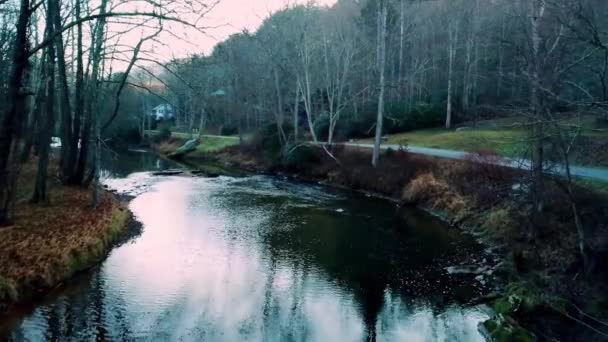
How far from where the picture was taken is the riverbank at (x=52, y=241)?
32.6 feet

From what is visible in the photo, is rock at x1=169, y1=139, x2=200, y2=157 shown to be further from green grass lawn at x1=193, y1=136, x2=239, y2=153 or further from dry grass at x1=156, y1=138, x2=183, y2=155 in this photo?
dry grass at x1=156, y1=138, x2=183, y2=155

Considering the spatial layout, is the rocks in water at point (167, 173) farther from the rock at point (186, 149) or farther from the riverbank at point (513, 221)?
the rock at point (186, 149)

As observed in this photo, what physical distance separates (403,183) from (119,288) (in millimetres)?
15356

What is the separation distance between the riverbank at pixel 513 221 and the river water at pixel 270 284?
943mm

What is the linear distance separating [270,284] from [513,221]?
8023 mm

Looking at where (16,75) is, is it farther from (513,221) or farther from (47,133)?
(513,221)

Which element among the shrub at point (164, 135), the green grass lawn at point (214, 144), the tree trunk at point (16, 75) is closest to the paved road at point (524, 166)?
the tree trunk at point (16, 75)

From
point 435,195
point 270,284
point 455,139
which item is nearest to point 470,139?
point 455,139

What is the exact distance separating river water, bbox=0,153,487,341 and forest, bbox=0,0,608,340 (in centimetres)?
285

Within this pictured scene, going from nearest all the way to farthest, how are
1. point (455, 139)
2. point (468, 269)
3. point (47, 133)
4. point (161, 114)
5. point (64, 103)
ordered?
point (468, 269) < point (47, 133) < point (64, 103) < point (455, 139) < point (161, 114)

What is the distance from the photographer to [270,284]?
11.6m

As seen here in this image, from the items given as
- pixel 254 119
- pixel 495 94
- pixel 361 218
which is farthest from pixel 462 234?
pixel 254 119

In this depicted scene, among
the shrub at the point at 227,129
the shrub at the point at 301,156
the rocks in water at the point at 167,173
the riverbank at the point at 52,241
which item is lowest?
the riverbank at the point at 52,241

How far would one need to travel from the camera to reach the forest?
902 centimetres
